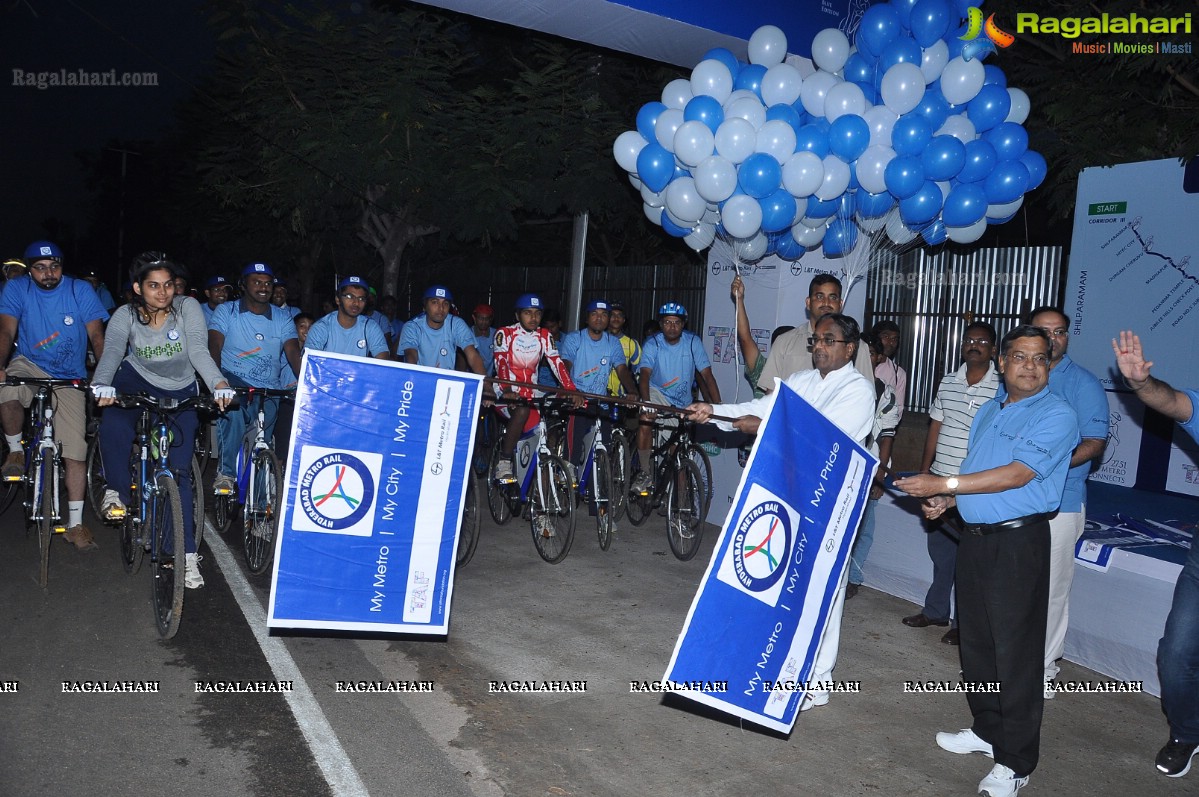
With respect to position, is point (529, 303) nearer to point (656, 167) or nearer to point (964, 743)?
point (656, 167)

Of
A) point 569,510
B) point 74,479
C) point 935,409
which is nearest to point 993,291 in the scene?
point 935,409

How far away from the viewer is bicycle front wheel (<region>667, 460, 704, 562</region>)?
27.0 feet

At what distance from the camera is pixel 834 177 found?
7.08 m

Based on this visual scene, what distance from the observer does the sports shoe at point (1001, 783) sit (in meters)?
4.17

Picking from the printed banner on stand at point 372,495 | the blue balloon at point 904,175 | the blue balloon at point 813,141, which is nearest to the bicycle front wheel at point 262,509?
the printed banner on stand at point 372,495

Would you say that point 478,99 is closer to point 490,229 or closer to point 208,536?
point 490,229

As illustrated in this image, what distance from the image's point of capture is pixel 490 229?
15.3 meters

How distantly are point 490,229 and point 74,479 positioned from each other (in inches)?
359

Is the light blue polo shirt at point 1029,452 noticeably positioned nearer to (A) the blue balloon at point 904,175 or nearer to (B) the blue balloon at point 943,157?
(A) the blue balloon at point 904,175

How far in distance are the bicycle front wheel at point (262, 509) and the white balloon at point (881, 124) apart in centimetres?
499

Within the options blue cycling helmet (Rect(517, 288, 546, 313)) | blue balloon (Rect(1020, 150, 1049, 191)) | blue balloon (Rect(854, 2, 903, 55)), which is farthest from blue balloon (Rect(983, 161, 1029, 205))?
blue cycling helmet (Rect(517, 288, 546, 313))

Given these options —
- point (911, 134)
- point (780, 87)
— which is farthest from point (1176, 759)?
point (780, 87)

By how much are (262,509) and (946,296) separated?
7.70 metres

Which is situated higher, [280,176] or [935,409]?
[280,176]
